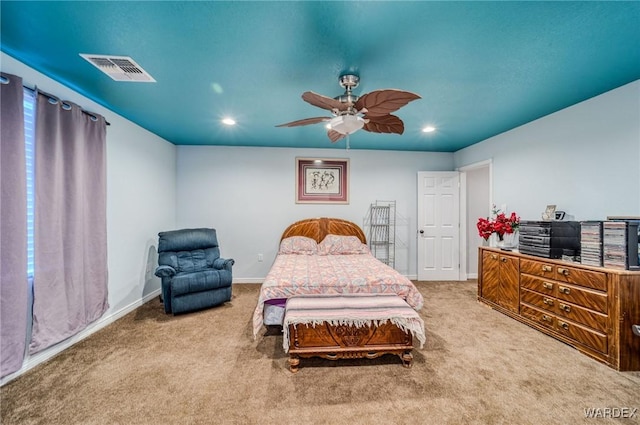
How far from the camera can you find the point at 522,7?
1.44m

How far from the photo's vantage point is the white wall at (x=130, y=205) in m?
2.96

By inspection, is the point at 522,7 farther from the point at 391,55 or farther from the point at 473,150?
the point at 473,150

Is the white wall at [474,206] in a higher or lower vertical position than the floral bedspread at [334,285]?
higher

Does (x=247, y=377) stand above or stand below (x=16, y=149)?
below

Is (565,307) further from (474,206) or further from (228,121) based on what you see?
(228,121)

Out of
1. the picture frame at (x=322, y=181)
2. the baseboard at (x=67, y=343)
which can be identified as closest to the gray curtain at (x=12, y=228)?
the baseboard at (x=67, y=343)

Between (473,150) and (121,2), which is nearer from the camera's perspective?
(121,2)

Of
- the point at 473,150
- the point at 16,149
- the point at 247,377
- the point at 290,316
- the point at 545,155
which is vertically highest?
the point at 473,150

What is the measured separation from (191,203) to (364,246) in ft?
10.4

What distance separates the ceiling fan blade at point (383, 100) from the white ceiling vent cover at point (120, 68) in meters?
1.82

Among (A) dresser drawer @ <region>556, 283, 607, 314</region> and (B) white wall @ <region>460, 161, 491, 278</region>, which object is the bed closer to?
(A) dresser drawer @ <region>556, 283, 607, 314</region>

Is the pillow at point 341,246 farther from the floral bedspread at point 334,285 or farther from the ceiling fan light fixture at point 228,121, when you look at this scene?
the ceiling fan light fixture at point 228,121

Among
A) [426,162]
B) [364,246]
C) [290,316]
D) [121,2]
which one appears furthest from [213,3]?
[426,162]

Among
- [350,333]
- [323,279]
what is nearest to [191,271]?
[323,279]
